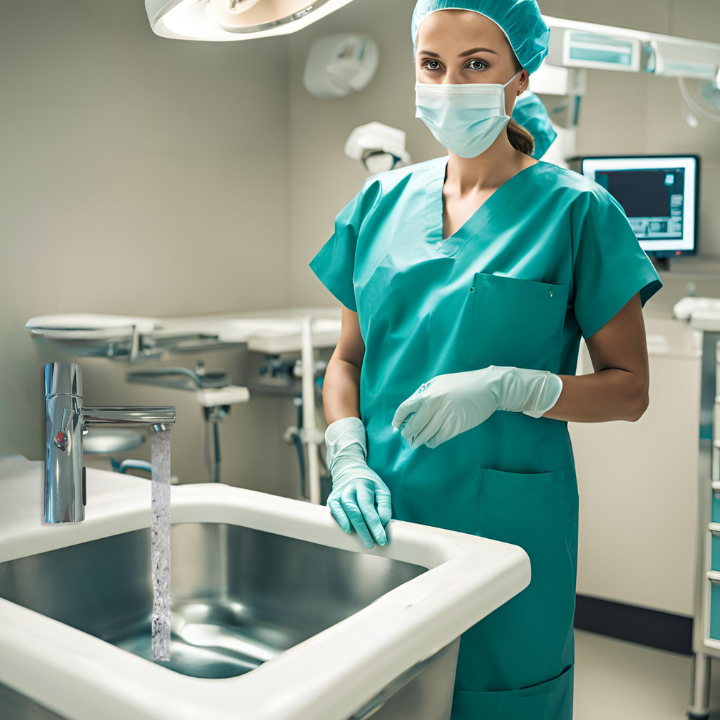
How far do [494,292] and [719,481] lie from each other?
128cm

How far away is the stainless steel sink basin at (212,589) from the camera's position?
2.77ft

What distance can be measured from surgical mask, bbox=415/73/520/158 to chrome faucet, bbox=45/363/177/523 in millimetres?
662

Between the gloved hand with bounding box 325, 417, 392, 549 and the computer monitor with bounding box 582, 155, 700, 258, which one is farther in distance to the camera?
the computer monitor with bounding box 582, 155, 700, 258

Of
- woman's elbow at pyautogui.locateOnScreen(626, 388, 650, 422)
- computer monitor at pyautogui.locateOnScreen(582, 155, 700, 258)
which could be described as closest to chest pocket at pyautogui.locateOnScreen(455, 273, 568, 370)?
woman's elbow at pyautogui.locateOnScreen(626, 388, 650, 422)

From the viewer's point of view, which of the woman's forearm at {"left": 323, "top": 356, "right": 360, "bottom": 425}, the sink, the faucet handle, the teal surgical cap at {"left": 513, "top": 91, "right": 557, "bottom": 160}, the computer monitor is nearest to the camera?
the sink

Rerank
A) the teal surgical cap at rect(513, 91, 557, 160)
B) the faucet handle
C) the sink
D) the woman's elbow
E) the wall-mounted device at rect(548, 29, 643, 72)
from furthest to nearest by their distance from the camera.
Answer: the wall-mounted device at rect(548, 29, 643, 72) < the teal surgical cap at rect(513, 91, 557, 160) < the woman's elbow < the faucet handle < the sink

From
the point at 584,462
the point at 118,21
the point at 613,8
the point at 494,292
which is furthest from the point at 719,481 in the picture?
the point at 118,21

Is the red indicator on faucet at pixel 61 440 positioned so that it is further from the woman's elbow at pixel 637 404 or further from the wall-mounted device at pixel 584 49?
the wall-mounted device at pixel 584 49

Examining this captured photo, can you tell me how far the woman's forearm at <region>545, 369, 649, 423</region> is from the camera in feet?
3.56

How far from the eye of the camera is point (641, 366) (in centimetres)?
112

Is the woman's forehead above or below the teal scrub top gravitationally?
above

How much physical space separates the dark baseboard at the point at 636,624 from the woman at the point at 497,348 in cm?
155

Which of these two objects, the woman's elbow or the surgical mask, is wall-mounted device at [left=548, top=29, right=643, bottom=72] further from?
the woman's elbow

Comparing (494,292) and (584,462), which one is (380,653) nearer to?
(494,292)
